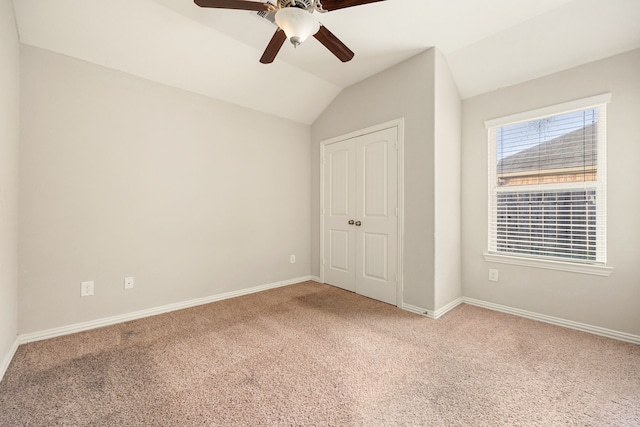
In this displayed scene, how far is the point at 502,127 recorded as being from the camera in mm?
2971

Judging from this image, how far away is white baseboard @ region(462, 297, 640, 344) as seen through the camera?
229 cm

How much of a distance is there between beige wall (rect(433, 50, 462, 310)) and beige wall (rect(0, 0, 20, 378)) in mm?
3305

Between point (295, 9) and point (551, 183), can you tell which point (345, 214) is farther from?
point (295, 9)

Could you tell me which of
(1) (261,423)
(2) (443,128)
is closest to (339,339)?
(1) (261,423)

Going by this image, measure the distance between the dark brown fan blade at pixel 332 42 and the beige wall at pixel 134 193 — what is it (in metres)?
1.75

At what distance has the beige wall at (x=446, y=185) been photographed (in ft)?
9.20

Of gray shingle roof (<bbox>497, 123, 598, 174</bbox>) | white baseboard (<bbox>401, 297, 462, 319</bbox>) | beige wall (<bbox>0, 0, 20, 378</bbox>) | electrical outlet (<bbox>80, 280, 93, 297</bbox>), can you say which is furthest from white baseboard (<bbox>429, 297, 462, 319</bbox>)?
beige wall (<bbox>0, 0, 20, 378</bbox>)

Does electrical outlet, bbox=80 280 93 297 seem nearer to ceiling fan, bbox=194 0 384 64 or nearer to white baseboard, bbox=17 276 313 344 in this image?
white baseboard, bbox=17 276 313 344

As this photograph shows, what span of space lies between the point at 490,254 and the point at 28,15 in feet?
14.9

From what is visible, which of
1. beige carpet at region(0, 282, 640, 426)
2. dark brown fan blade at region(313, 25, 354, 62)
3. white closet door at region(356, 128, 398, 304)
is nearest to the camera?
beige carpet at region(0, 282, 640, 426)

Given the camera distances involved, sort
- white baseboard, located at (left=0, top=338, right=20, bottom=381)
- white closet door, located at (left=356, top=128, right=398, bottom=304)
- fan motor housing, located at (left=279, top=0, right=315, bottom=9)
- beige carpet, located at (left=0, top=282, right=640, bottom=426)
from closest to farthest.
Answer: beige carpet, located at (left=0, top=282, right=640, bottom=426), fan motor housing, located at (left=279, top=0, right=315, bottom=9), white baseboard, located at (left=0, top=338, right=20, bottom=381), white closet door, located at (left=356, top=128, right=398, bottom=304)

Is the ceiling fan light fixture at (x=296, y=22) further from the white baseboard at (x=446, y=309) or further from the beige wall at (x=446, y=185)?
the white baseboard at (x=446, y=309)

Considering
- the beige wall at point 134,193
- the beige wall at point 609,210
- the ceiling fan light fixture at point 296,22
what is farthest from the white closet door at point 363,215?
the ceiling fan light fixture at point 296,22

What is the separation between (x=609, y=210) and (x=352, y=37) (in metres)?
2.68
